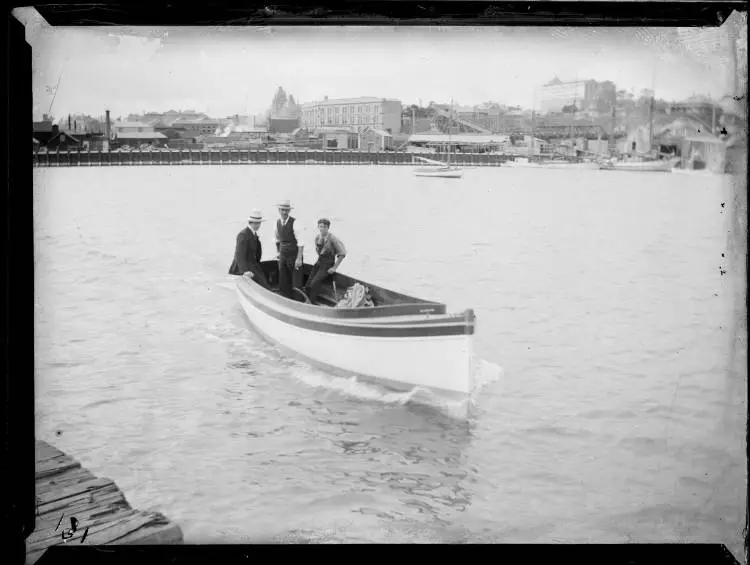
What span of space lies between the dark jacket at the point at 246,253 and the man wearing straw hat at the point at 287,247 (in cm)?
8

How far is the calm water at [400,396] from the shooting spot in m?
2.80

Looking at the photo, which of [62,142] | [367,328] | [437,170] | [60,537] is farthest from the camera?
[437,170]

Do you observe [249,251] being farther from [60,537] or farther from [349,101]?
[60,537]

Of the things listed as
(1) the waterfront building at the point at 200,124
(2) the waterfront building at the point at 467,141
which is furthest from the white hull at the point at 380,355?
(2) the waterfront building at the point at 467,141

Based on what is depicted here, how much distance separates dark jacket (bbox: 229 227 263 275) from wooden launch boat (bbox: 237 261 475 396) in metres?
0.03

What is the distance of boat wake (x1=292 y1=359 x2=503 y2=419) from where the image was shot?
3.00 metres

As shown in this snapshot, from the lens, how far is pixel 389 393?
303 centimetres

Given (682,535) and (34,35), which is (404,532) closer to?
(682,535)

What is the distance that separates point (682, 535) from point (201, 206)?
81.2 inches

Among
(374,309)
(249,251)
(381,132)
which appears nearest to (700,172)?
(381,132)

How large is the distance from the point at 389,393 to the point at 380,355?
14 centimetres

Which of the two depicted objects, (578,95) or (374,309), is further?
(374,309)

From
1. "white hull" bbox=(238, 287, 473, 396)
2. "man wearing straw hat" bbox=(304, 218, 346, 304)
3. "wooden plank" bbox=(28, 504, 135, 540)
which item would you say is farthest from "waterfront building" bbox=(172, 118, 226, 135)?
"wooden plank" bbox=(28, 504, 135, 540)

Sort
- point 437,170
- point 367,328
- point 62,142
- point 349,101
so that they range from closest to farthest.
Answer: point 62,142 → point 349,101 → point 367,328 → point 437,170
